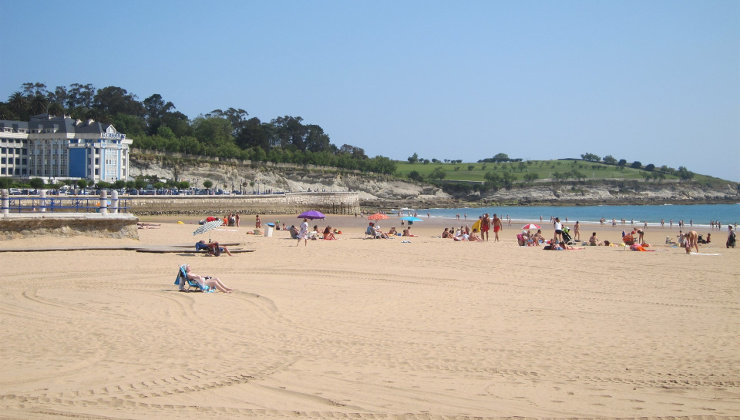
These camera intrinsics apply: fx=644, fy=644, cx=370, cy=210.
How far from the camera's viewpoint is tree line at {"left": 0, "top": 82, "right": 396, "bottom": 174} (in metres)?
94.9

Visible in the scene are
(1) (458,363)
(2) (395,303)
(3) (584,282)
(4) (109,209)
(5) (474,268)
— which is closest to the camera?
(1) (458,363)

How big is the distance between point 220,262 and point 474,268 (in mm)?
7046

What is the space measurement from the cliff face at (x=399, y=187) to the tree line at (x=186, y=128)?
3196 mm

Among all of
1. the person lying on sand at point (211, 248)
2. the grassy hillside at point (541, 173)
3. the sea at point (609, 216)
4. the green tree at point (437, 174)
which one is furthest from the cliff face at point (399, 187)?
the person lying on sand at point (211, 248)

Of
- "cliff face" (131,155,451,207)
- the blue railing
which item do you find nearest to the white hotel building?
"cliff face" (131,155,451,207)

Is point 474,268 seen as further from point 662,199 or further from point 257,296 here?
point 662,199

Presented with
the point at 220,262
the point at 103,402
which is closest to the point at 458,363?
the point at 103,402

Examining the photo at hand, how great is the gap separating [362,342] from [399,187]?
11715cm

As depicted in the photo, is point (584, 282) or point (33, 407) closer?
point (33, 407)

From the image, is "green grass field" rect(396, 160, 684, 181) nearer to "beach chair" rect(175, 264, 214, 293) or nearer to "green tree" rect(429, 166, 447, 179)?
"green tree" rect(429, 166, 447, 179)

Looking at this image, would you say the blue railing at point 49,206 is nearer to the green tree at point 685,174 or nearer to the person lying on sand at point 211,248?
the person lying on sand at point 211,248

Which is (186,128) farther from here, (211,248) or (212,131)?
(211,248)

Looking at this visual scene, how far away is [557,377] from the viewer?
726 cm

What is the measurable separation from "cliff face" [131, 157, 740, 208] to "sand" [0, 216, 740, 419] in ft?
237
